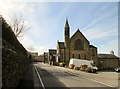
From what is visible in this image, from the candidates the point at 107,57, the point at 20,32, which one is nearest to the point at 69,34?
the point at 107,57

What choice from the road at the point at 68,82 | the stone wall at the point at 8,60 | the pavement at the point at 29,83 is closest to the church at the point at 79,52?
the road at the point at 68,82

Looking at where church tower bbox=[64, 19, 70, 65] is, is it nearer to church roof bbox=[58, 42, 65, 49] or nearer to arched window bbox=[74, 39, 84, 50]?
church roof bbox=[58, 42, 65, 49]

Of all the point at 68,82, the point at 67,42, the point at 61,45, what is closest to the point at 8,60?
the point at 68,82

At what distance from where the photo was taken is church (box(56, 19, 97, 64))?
90312 mm

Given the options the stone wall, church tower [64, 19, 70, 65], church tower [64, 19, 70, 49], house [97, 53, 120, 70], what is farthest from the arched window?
the stone wall

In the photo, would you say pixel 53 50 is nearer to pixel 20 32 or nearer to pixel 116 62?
pixel 116 62

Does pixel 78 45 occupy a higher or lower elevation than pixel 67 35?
Result: lower

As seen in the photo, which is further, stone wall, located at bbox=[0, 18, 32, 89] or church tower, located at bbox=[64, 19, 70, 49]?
church tower, located at bbox=[64, 19, 70, 49]

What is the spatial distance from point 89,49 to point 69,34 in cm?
999

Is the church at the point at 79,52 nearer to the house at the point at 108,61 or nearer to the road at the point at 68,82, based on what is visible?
the house at the point at 108,61

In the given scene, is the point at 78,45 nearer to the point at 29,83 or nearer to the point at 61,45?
the point at 61,45

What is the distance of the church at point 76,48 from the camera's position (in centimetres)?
9031

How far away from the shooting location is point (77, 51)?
9125cm

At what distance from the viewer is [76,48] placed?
91.6 metres
